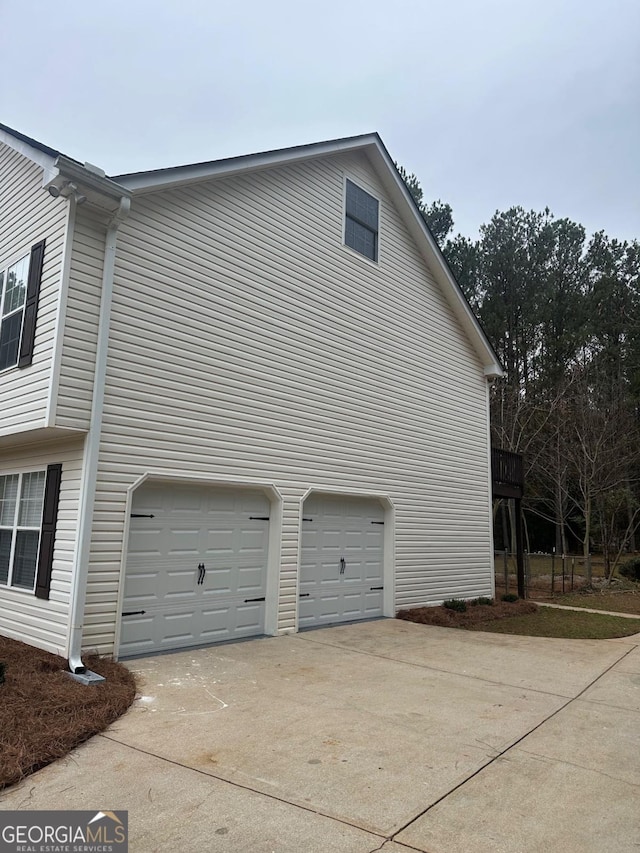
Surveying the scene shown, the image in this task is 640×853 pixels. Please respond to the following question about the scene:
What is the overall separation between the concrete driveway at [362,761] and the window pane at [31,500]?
87.4 inches

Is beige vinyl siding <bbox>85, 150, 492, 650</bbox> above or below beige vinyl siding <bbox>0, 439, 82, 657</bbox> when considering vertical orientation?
above

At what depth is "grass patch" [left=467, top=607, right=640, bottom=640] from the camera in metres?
9.56

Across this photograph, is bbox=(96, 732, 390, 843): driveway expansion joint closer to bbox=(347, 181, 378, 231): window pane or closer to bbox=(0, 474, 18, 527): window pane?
bbox=(0, 474, 18, 527): window pane

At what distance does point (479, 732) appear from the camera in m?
4.65

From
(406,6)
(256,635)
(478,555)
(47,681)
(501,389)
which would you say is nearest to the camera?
(47,681)

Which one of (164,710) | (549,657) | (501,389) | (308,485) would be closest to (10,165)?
(308,485)

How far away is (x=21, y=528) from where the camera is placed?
7.39m

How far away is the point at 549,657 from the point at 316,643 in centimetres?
308

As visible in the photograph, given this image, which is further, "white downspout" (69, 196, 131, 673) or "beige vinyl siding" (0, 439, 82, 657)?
"beige vinyl siding" (0, 439, 82, 657)

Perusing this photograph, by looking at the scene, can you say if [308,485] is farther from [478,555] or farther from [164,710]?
[478,555]

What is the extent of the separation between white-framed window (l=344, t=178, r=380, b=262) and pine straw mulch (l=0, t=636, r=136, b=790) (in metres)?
7.91

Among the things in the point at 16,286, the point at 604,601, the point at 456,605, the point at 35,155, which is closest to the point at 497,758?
the point at 16,286

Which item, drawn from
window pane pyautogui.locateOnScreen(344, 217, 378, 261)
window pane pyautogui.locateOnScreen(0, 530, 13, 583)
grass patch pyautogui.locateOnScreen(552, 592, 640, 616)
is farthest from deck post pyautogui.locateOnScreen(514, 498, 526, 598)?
window pane pyautogui.locateOnScreen(0, 530, 13, 583)

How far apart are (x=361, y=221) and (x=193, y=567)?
22.9 ft
